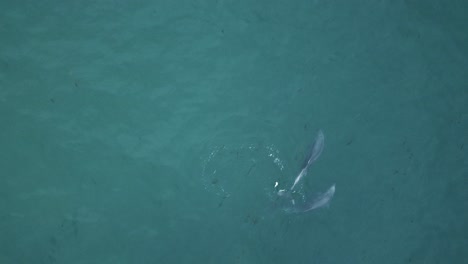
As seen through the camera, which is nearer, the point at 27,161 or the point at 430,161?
the point at 27,161

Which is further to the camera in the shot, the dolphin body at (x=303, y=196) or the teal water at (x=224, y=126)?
the dolphin body at (x=303, y=196)

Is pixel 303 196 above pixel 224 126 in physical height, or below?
below

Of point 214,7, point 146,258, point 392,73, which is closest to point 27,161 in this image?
point 146,258

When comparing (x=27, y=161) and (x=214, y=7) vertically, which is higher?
(x=214, y=7)

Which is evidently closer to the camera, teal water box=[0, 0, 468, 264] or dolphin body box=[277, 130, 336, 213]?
teal water box=[0, 0, 468, 264]

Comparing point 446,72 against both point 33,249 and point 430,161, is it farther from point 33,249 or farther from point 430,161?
point 33,249

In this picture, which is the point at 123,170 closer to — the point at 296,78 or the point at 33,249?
the point at 33,249

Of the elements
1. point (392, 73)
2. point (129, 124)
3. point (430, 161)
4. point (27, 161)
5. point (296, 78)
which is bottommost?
point (27, 161)
